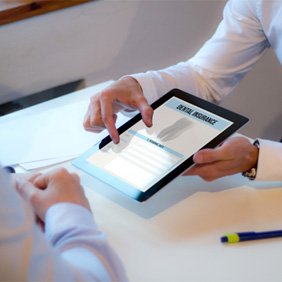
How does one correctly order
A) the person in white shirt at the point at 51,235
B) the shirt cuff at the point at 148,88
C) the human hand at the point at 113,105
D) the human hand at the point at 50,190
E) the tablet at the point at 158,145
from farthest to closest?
the shirt cuff at the point at 148,88
the human hand at the point at 113,105
the tablet at the point at 158,145
the human hand at the point at 50,190
the person in white shirt at the point at 51,235

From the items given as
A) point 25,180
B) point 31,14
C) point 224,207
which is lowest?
point 224,207

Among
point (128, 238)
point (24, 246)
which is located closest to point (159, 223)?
point (128, 238)

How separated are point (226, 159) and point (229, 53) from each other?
1.31ft

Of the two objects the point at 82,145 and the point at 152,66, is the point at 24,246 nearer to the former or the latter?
the point at 82,145

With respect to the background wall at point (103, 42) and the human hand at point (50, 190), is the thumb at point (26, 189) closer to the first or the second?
the human hand at point (50, 190)

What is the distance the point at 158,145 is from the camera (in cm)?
92

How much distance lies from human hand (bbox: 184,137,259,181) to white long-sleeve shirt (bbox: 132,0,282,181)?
248 mm

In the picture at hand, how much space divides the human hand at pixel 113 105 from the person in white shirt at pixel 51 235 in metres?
0.23

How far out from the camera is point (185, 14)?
164 centimetres

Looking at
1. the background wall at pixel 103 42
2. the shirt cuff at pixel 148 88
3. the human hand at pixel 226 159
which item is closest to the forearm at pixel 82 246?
the human hand at pixel 226 159

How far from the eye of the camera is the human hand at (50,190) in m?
0.72

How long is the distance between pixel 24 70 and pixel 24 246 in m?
0.91

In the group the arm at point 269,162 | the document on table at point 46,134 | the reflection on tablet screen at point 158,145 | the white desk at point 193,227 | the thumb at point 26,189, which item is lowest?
the white desk at point 193,227

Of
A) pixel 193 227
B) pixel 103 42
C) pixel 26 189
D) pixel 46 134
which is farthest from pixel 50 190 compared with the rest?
pixel 103 42
